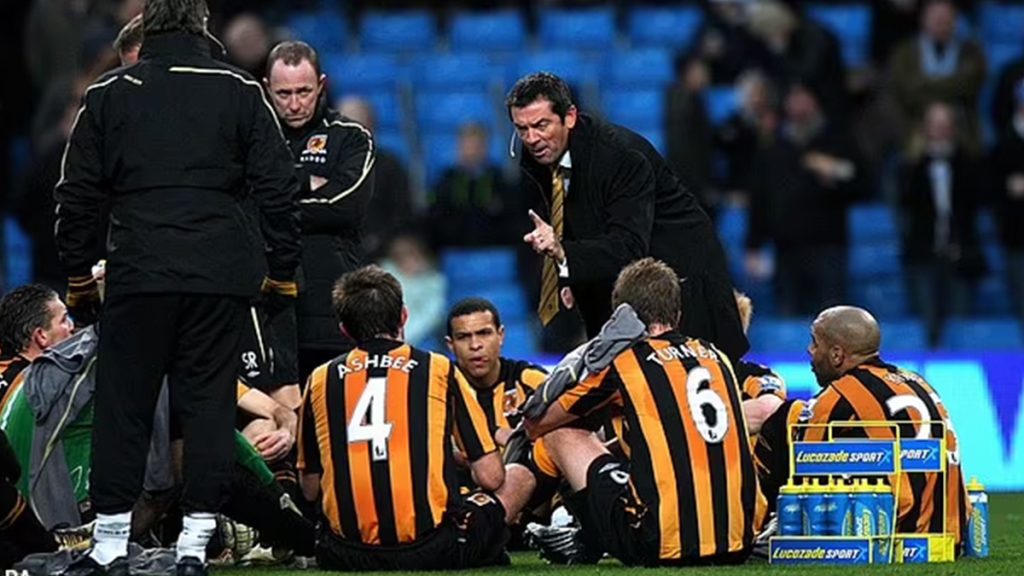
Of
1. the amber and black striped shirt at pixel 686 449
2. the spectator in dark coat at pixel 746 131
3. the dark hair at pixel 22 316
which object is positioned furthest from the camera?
the spectator in dark coat at pixel 746 131

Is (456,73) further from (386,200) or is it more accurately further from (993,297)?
(386,200)

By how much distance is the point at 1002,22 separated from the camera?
19.5 meters

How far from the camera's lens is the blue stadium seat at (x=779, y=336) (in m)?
16.2

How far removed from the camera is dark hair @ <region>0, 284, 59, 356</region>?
8984 mm

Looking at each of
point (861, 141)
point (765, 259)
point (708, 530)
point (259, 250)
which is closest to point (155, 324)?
point (259, 250)

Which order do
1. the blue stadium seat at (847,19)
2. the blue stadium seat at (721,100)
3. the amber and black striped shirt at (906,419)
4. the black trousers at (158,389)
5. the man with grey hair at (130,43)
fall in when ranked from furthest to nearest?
1. the blue stadium seat at (847,19)
2. the blue stadium seat at (721,100)
3. the man with grey hair at (130,43)
4. the amber and black striped shirt at (906,419)
5. the black trousers at (158,389)

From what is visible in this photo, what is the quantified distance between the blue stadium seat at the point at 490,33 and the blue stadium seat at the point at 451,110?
66 cm

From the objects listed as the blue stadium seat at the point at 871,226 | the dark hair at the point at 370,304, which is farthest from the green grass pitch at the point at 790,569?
the blue stadium seat at the point at 871,226

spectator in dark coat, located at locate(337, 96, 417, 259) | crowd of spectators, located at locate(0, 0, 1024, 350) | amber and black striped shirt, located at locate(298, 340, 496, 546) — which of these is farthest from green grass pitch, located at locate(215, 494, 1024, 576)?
crowd of spectators, located at locate(0, 0, 1024, 350)

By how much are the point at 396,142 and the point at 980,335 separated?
15.4 feet

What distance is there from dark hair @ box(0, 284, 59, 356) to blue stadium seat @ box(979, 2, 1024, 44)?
12.0 meters

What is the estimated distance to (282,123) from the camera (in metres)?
10.1

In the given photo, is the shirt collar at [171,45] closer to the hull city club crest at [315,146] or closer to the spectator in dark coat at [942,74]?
the hull city club crest at [315,146]

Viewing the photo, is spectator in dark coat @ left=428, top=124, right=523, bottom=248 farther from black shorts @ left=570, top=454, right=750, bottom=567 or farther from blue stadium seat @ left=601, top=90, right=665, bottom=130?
black shorts @ left=570, top=454, right=750, bottom=567
